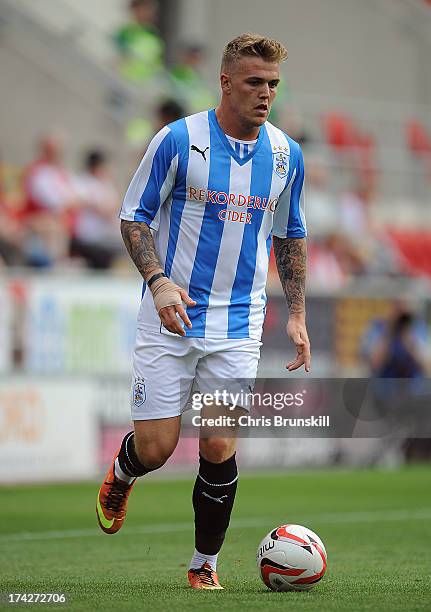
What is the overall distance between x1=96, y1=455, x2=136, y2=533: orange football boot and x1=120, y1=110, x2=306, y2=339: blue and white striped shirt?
2.89 ft

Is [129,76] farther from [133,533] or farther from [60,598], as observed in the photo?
[60,598]

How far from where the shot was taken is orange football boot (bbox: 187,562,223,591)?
6.14m

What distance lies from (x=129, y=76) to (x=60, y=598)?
46.1 feet

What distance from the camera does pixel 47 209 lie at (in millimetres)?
14523

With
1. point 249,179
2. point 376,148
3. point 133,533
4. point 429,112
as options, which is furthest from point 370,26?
point 249,179

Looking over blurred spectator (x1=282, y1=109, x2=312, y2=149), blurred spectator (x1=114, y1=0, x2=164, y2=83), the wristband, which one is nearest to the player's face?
the wristband

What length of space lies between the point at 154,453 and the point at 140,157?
9.82 meters

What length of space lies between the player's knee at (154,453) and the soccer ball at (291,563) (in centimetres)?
62

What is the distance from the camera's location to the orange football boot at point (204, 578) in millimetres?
6137

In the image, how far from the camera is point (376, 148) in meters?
22.5

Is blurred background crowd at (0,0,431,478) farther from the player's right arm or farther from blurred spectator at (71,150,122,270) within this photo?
the player's right arm

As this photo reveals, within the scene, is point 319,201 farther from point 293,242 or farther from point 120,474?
point 120,474

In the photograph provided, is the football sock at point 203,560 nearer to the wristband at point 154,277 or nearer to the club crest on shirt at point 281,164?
the wristband at point 154,277

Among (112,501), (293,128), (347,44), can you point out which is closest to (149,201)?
(112,501)
